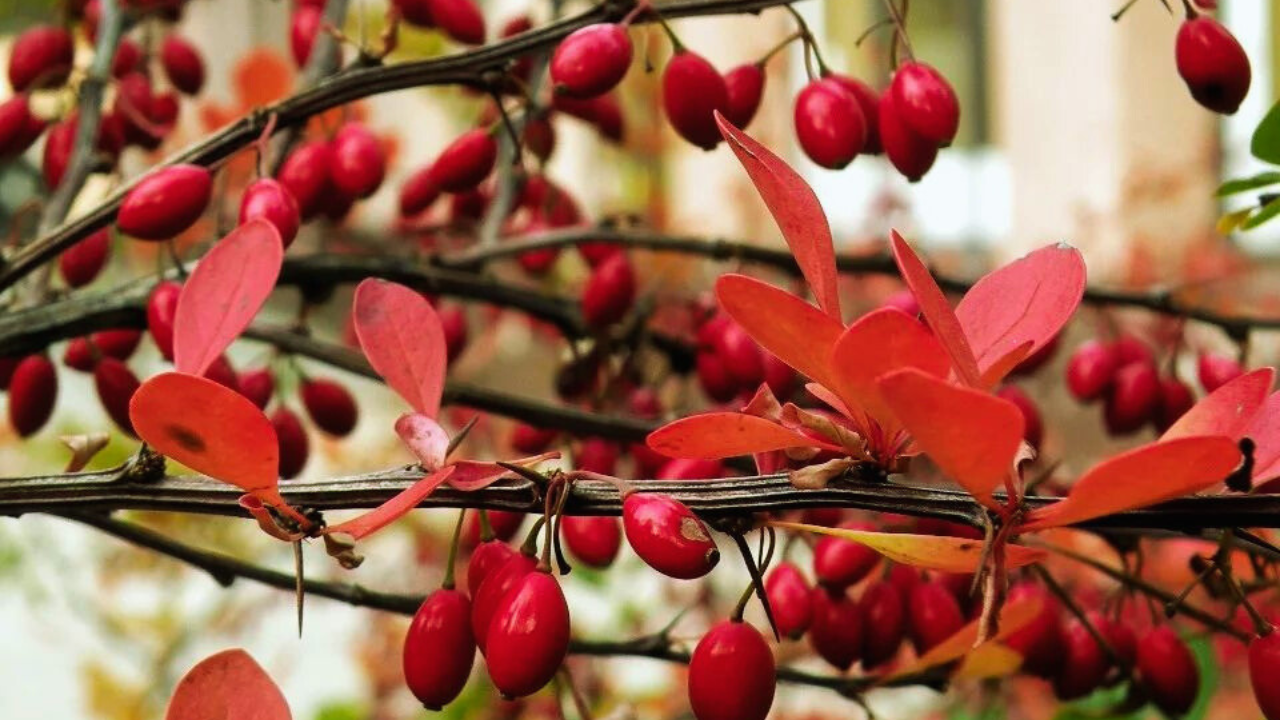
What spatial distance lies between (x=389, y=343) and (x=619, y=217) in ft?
1.25

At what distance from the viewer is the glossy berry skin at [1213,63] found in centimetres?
42

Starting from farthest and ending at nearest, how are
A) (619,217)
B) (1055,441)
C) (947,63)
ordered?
(947,63)
(1055,441)
(619,217)

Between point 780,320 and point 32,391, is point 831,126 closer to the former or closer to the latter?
point 780,320

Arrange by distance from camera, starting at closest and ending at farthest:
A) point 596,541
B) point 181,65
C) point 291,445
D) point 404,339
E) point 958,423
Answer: point 958,423, point 404,339, point 596,541, point 291,445, point 181,65

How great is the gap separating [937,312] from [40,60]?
1.59ft

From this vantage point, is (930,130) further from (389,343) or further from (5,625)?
(5,625)

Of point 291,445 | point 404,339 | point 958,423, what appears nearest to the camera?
point 958,423

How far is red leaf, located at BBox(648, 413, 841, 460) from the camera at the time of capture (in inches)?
11.2

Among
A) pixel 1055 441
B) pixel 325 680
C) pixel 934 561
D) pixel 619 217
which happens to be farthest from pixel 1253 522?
pixel 325 680

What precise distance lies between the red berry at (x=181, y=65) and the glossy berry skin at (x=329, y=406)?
195 millimetres

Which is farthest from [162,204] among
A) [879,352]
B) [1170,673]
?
[1170,673]

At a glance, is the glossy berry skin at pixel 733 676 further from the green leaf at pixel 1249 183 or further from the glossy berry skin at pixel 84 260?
the glossy berry skin at pixel 84 260

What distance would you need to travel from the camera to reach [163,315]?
1.41 feet

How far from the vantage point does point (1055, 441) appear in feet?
6.98
